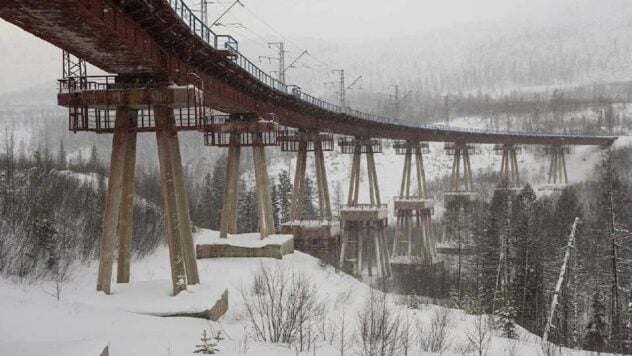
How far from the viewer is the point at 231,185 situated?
28.2 metres

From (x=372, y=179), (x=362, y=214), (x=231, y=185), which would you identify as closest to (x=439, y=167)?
(x=372, y=179)

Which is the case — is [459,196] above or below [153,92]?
below

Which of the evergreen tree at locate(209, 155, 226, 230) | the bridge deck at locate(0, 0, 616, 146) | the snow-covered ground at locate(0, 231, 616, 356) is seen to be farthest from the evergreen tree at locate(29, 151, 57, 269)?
the evergreen tree at locate(209, 155, 226, 230)

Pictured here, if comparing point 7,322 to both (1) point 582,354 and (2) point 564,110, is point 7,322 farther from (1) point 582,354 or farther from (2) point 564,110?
(2) point 564,110

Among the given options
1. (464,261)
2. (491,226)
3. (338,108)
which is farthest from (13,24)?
(464,261)

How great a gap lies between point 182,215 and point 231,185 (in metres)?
10.6

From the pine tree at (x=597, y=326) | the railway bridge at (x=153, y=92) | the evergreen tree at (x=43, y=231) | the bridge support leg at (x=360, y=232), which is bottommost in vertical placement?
the pine tree at (x=597, y=326)

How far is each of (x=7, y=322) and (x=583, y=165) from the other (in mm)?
111586

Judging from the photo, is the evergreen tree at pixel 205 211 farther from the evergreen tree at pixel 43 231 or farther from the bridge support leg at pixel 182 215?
the bridge support leg at pixel 182 215

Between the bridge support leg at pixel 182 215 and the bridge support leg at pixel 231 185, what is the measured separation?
1025 centimetres

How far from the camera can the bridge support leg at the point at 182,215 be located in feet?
57.0

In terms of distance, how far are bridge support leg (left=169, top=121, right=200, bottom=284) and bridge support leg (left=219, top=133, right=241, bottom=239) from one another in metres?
10.2

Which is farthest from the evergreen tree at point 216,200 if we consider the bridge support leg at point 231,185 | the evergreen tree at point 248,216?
the bridge support leg at point 231,185

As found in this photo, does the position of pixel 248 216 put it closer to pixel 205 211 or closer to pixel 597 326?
pixel 205 211
